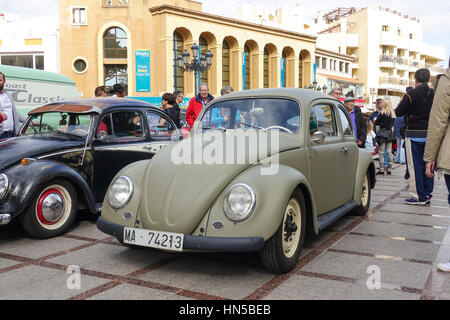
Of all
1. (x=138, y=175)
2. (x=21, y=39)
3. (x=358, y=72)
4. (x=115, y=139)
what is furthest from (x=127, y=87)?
(x=358, y=72)

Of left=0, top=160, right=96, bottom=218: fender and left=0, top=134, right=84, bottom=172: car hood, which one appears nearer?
left=0, top=160, right=96, bottom=218: fender

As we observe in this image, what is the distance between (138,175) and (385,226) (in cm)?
335

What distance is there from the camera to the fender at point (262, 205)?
11.0 ft

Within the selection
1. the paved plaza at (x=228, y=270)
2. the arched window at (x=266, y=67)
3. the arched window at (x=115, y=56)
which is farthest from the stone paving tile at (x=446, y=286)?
the arched window at (x=266, y=67)

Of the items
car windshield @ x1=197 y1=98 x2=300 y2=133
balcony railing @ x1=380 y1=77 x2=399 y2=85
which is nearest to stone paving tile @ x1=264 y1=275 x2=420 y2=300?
car windshield @ x1=197 y1=98 x2=300 y2=133

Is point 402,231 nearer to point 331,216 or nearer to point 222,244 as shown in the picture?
point 331,216

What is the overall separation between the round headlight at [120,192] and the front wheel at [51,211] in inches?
54.6

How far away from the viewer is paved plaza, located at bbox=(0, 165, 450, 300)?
10.8 ft

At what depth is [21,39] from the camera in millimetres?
32438

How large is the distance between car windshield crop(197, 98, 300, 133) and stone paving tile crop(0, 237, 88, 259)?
1965mm

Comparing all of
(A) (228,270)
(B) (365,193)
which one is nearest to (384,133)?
(B) (365,193)

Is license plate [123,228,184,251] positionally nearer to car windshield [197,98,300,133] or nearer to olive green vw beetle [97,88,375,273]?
olive green vw beetle [97,88,375,273]
